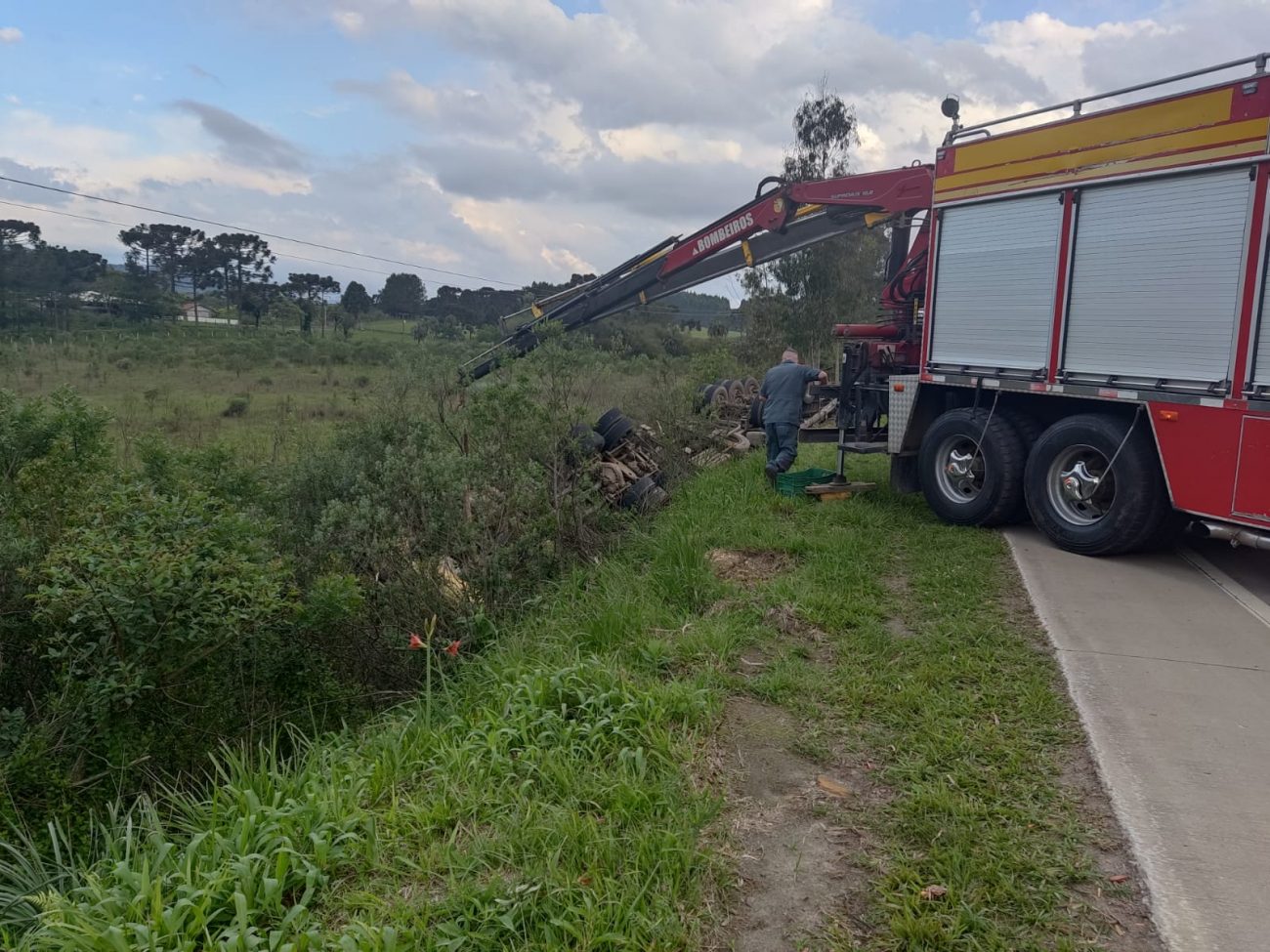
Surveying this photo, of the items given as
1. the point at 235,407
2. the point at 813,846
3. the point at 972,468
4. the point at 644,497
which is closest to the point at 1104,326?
the point at 972,468

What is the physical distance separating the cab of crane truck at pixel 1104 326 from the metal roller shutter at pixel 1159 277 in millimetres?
13

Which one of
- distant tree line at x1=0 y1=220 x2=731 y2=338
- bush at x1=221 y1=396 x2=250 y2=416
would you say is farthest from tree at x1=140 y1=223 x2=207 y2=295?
bush at x1=221 y1=396 x2=250 y2=416

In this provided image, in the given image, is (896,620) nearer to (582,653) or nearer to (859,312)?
(582,653)

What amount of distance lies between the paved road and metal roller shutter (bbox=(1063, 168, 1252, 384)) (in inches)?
63.1

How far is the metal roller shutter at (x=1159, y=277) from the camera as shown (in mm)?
6168

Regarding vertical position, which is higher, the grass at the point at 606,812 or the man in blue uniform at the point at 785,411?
the man in blue uniform at the point at 785,411

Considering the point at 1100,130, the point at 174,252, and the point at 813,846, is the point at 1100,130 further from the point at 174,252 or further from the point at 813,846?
the point at 174,252

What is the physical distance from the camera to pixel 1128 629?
548 centimetres

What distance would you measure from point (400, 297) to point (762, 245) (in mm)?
49406

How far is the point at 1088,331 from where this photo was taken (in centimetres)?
712

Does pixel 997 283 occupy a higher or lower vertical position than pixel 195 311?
lower

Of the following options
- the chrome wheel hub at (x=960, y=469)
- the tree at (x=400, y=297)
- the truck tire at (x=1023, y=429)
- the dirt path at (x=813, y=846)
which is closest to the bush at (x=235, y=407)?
the chrome wheel hub at (x=960, y=469)

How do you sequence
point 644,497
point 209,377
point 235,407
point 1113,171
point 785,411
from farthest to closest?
point 209,377 → point 235,407 → point 644,497 → point 785,411 → point 1113,171

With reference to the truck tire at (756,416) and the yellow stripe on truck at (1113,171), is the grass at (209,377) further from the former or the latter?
the yellow stripe on truck at (1113,171)
